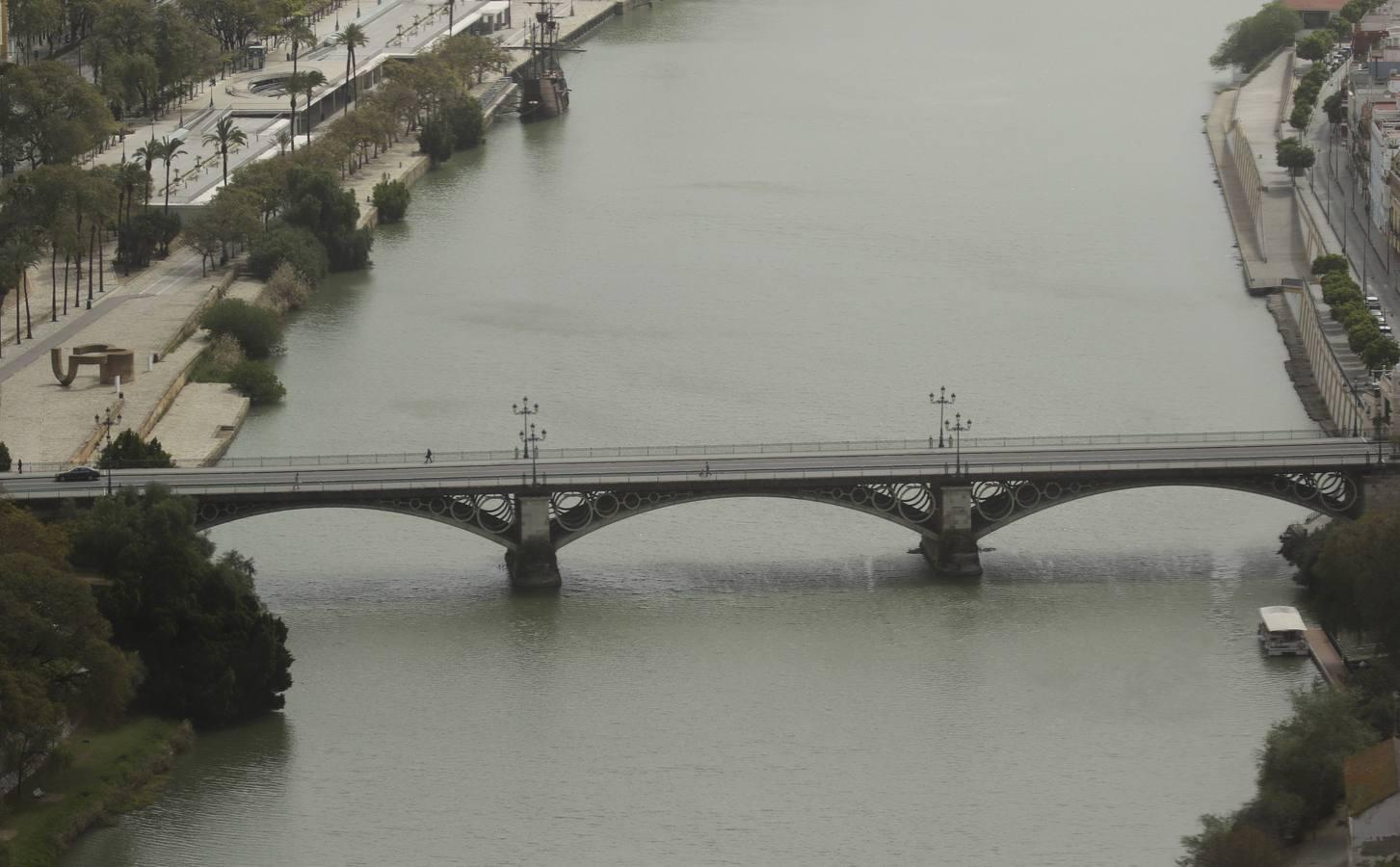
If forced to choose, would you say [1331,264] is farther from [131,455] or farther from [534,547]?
[131,455]

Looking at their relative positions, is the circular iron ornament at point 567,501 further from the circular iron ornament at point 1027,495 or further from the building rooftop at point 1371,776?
the building rooftop at point 1371,776

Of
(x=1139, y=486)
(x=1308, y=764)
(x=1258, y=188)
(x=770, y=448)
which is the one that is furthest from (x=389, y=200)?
(x=1308, y=764)

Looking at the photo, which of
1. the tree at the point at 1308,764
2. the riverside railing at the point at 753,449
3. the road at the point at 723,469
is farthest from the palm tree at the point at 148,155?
the tree at the point at 1308,764

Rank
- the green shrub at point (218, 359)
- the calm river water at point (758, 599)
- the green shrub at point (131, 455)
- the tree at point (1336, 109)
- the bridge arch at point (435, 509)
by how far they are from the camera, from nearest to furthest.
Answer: the calm river water at point (758, 599) < the bridge arch at point (435, 509) < the green shrub at point (131, 455) < the green shrub at point (218, 359) < the tree at point (1336, 109)

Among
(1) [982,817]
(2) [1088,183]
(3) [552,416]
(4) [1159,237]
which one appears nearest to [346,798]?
(1) [982,817]

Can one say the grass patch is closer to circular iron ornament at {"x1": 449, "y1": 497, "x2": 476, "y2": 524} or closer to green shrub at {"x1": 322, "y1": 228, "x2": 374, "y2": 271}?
circular iron ornament at {"x1": 449, "y1": 497, "x2": 476, "y2": 524}
